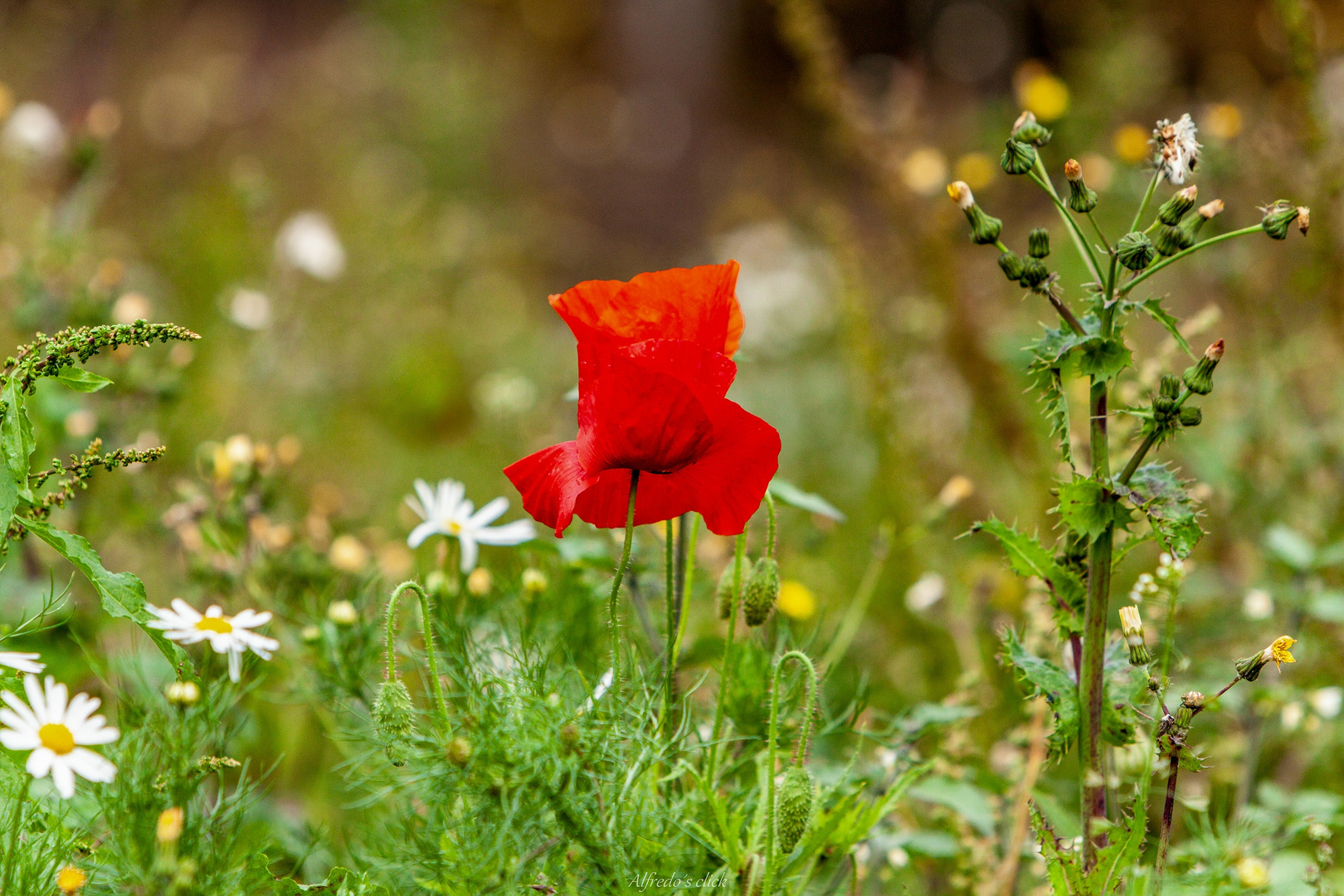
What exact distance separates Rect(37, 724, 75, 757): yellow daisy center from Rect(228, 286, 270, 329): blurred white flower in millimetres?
1042

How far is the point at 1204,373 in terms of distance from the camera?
519mm

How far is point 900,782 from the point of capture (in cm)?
64

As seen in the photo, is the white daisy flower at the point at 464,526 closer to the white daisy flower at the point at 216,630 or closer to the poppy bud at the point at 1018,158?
the white daisy flower at the point at 216,630

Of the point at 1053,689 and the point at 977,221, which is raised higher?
the point at 977,221

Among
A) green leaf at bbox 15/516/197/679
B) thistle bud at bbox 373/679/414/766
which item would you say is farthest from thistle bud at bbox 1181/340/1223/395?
green leaf at bbox 15/516/197/679

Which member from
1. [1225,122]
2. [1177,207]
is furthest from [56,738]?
[1225,122]

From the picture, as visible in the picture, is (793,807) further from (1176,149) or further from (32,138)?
(32,138)

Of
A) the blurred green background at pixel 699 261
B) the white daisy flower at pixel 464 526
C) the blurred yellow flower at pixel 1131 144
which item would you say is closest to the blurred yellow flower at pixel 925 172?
the blurred green background at pixel 699 261

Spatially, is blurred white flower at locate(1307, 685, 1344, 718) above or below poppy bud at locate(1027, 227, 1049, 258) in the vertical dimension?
below

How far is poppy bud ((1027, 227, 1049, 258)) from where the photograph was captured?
22.0 inches

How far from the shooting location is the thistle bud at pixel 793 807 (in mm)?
542

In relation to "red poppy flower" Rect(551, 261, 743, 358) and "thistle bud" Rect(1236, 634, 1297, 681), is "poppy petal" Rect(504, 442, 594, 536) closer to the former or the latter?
"red poppy flower" Rect(551, 261, 743, 358)

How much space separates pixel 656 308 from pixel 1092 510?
27 centimetres

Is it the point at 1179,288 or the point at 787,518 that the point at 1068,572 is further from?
the point at 1179,288
